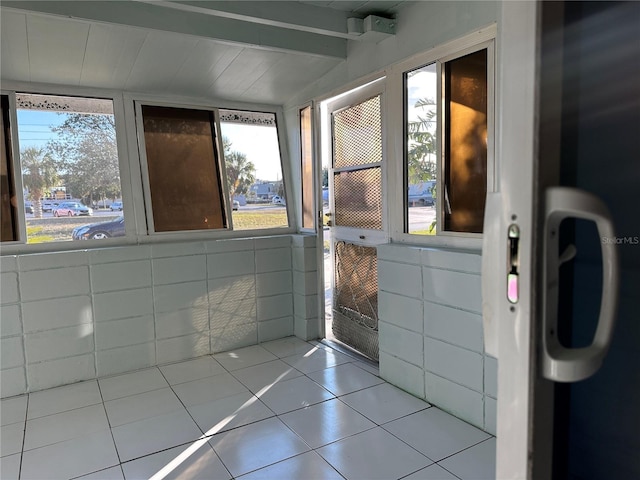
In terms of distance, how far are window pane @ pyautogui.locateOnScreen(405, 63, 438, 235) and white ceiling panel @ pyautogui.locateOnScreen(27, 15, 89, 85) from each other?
75.4 inches

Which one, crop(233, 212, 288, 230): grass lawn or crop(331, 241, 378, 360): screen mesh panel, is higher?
crop(233, 212, 288, 230): grass lawn

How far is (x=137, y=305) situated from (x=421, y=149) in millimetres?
2270

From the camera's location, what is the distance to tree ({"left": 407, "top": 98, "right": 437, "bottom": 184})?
254 centimetres

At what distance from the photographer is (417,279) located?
2.53 metres

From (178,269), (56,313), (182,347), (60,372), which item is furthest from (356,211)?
(60,372)

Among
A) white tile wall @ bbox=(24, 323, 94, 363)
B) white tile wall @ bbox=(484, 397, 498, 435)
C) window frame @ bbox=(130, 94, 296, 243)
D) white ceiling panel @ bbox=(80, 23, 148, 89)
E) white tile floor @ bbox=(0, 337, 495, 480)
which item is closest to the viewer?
white tile floor @ bbox=(0, 337, 495, 480)

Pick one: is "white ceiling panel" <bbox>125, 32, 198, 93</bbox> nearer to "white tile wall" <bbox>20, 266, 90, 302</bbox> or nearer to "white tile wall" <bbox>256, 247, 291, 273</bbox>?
"white tile wall" <bbox>20, 266, 90, 302</bbox>

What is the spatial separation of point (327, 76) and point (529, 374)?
10.0 ft

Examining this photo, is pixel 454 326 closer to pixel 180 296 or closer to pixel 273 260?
pixel 273 260

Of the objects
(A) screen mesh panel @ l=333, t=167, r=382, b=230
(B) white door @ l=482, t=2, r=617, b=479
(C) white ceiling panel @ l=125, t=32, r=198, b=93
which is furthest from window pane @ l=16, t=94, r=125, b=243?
(B) white door @ l=482, t=2, r=617, b=479

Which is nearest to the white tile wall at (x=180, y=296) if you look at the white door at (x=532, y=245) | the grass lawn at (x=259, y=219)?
the grass lawn at (x=259, y=219)

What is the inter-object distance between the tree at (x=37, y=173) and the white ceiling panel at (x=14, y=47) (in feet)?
1.63

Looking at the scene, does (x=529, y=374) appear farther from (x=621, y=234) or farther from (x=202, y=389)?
(x=202, y=389)

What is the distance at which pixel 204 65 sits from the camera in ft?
9.70
